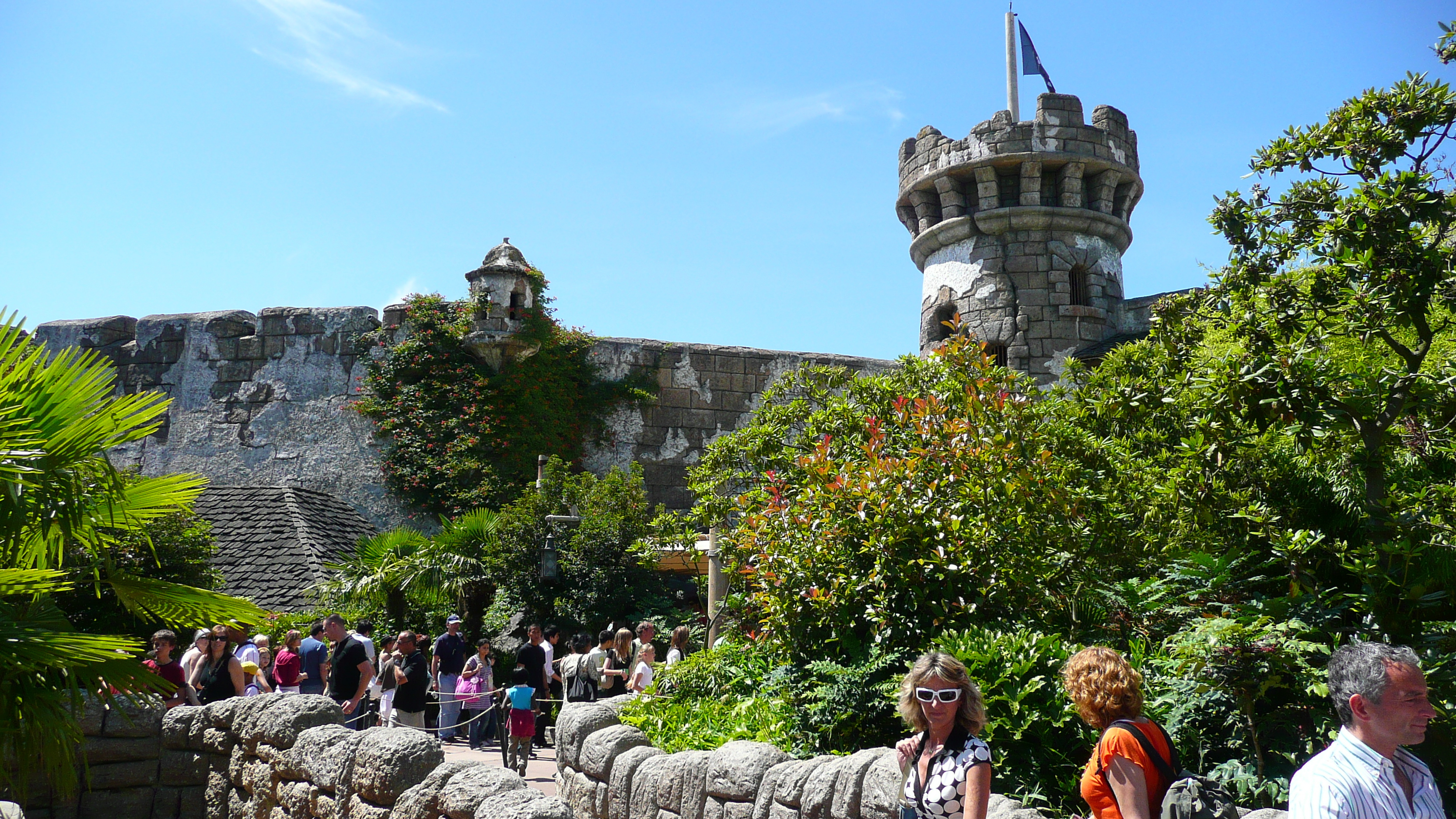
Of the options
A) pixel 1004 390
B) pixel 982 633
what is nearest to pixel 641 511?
pixel 1004 390

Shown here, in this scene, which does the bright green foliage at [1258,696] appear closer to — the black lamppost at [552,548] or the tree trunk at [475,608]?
the black lamppost at [552,548]

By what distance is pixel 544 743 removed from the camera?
466 inches

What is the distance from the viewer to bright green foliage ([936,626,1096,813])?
5344mm

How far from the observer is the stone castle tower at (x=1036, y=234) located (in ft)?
53.8

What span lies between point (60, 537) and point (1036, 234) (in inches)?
564

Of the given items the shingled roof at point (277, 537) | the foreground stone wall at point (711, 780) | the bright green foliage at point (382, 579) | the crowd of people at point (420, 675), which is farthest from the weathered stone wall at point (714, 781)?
the shingled roof at point (277, 537)

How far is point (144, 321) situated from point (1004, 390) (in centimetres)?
1675

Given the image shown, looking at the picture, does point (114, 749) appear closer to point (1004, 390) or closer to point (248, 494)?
point (1004, 390)

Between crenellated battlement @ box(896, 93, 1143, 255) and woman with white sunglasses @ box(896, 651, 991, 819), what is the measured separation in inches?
543

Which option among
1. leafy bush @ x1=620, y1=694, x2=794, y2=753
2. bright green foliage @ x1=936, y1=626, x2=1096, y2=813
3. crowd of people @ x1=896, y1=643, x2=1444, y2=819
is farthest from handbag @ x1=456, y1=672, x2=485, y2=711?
crowd of people @ x1=896, y1=643, x2=1444, y2=819

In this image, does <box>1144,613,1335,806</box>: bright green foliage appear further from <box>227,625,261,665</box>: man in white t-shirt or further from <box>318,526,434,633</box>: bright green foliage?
<box>318,526,434,633</box>: bright green foliage

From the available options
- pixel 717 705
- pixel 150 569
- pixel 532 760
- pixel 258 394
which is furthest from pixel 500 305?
pixel 717 705

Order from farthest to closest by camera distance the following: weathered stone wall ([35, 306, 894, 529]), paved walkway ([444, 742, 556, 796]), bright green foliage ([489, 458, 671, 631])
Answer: weathered stone wall ([35, 306, 894, 529]), bright green foliage ([489, 458, 671, 631]), paved walkway ([444, 742, 556, 796])

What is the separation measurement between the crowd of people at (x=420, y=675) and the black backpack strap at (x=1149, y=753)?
5.68 metres
